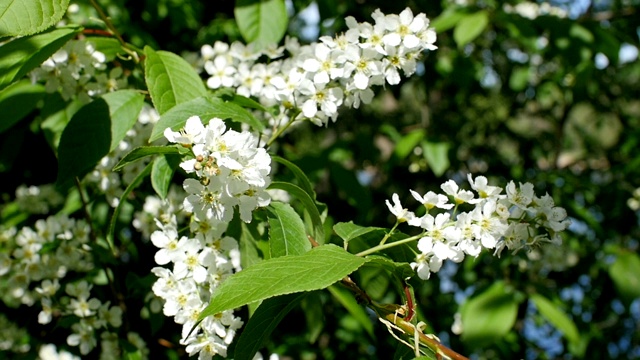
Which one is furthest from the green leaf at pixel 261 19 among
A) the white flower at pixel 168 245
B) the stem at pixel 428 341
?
Result: the stem at pixel 428 341

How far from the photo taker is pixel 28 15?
4.13 ft

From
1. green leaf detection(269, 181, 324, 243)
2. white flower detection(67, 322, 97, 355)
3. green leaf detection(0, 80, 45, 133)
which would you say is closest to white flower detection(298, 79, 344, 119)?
green leaf detection(269, 181, 324, 243)

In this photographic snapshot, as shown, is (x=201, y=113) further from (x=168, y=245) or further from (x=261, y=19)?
(x=261, y=19)

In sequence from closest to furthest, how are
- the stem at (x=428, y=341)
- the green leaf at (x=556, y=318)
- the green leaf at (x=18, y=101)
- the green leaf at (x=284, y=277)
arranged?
the green leaf at (x=284, y=277) < the stem at (x=428, y=341) < the green leaf at (x=18, y=101) < the green leaf at (x=556, y=318)

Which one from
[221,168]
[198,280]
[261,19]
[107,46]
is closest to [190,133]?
[221,168]

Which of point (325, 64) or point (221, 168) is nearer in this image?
point (221, 168)

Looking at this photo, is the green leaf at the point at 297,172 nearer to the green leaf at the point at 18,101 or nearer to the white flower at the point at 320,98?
the white flower at the point at 320,98

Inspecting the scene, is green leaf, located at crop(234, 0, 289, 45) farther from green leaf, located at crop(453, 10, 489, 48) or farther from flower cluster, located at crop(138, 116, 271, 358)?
green leaf, located at crop(453, 10, 489, 48)

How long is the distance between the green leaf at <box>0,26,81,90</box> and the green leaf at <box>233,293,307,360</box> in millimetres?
761

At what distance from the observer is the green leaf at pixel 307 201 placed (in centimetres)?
133

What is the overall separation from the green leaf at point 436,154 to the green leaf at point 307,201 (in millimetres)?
1687

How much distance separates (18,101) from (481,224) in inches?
53.9

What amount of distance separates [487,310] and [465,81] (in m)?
1.21

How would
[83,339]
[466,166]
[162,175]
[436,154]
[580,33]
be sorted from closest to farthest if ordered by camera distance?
1. [162,175]
2. [83,339]
3. [580,33]
4. [436,154]
5. [466,166]
